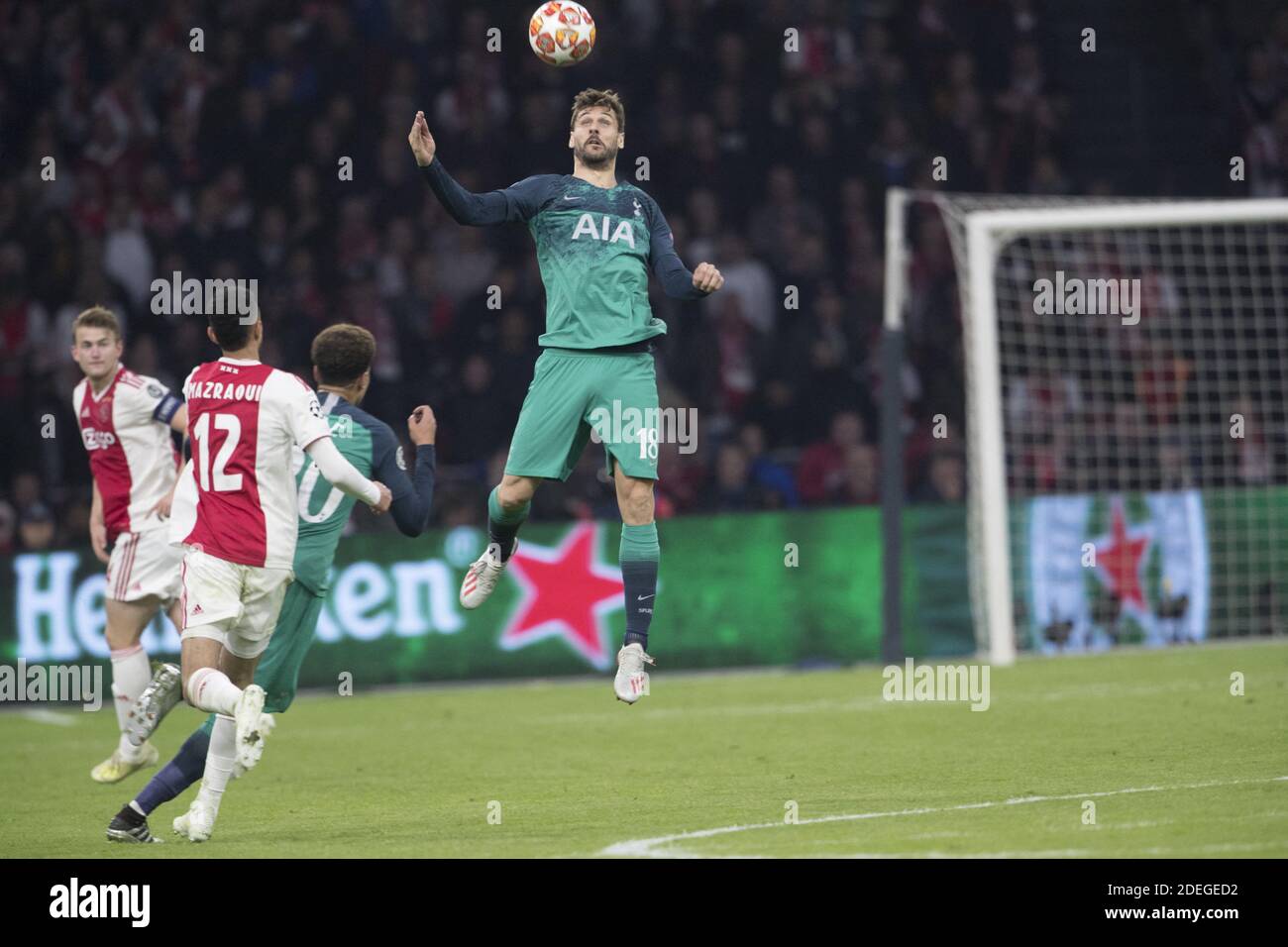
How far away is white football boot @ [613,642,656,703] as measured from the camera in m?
8.12

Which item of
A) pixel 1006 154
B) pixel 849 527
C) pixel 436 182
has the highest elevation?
pixel 1006 154

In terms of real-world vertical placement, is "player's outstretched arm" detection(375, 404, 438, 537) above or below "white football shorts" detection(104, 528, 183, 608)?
above

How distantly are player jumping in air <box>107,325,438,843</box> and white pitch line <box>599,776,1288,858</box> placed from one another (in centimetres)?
167

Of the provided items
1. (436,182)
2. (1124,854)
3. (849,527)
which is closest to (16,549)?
(849,527)

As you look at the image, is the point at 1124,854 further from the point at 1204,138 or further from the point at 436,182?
the point at 1204,138

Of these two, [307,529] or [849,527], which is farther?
[849,527]

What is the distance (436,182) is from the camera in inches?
316

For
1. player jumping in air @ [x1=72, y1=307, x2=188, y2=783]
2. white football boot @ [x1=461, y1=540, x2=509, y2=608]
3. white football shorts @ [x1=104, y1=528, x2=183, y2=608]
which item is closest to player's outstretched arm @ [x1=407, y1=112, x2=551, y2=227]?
white football boot @ [x1=461, y1=540, x2=509, y2=608]

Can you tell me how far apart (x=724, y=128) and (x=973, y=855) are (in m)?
13.0

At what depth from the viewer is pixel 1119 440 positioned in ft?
52.6

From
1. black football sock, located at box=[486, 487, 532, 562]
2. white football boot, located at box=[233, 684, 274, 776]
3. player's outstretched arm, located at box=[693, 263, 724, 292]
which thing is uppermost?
player's outstretched arm, located at box=[693, 263, 724, 292]

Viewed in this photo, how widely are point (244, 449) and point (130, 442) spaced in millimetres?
2918

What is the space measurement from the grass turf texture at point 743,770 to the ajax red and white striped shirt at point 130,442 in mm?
1463

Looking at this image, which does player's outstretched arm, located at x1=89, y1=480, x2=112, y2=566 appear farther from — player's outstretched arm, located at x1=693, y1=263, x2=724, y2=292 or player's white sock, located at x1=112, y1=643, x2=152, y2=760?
player's outstretched arm, located at x1=693, y1=263, x2=724, y2=292
